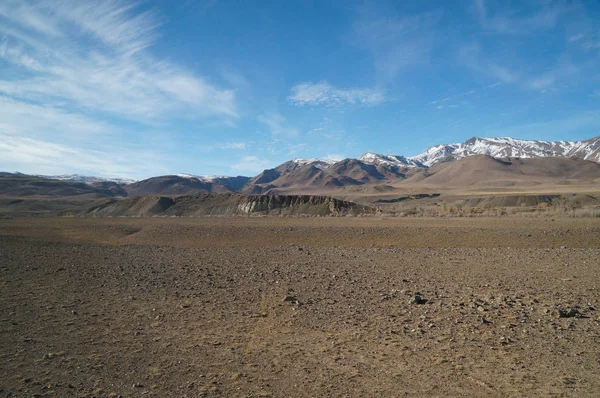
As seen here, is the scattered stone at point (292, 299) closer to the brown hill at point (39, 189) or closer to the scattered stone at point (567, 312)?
the scattered stone at point (567, 312)

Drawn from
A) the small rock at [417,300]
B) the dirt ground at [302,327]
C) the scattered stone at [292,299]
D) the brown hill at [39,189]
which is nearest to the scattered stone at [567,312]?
the dirt ground at [302,327]

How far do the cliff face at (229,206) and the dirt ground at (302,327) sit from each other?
143ft

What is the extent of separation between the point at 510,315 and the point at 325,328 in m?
3.60

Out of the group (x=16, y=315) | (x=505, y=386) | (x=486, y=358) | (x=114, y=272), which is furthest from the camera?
(x=114, y=272)

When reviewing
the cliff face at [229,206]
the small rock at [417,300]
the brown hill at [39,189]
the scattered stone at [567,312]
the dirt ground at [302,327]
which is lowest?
the dirt ground at [302,327]

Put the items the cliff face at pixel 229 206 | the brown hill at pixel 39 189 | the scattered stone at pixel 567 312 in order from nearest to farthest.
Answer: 1. the scattered stone at pixel 567 312
2. the cliff face at pixel 229 206
3. the brown hill at pixel 39 189

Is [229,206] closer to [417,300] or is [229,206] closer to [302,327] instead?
[417,300]

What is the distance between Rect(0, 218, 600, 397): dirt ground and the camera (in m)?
5.16

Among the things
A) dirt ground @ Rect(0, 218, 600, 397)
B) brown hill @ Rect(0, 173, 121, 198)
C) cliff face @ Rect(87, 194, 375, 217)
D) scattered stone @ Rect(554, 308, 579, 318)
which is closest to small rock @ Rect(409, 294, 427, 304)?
dirt ground @ Rect(0, 218, 600, 397)

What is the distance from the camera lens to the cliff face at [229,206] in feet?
189

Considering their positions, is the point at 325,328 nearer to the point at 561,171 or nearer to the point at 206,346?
the point at 206,346

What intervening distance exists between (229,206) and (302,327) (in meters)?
56.4

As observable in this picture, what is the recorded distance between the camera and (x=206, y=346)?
21.0 feet

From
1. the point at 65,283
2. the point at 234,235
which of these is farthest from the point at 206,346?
the point at 234,235
